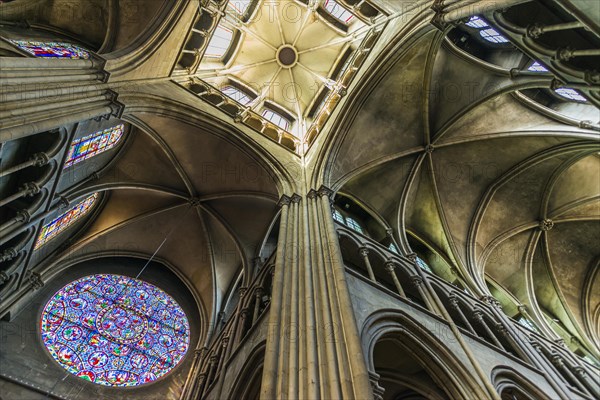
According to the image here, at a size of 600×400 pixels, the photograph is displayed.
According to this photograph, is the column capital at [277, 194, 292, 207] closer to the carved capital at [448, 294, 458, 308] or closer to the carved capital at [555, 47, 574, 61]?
the carved capital at [448, 294, 458, 308]

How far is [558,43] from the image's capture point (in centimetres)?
637

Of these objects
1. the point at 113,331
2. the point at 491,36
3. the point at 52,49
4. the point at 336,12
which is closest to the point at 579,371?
the point at 491,36

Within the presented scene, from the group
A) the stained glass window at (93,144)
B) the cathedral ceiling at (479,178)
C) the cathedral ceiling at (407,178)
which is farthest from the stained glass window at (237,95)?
the cathedral ceiling at (479,178)

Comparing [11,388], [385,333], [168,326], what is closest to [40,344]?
[11,388]

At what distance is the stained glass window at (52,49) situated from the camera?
880cm

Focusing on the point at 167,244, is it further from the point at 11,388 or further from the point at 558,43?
the point at 558,43

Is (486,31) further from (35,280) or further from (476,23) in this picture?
(35,280)

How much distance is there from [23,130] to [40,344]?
21.8 feet

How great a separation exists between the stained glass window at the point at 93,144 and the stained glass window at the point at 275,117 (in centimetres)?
633

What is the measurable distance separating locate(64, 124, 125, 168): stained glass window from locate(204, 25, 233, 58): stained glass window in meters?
5.64

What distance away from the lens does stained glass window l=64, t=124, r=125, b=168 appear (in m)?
10.2

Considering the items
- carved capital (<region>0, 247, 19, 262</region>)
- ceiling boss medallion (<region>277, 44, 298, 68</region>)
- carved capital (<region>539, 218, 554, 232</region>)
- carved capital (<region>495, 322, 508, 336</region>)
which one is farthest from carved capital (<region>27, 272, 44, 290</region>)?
carved capital (<region>539, 218, 554, 232</region>)

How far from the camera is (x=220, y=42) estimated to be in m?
16.7

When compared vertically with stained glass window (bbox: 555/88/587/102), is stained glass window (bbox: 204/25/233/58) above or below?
above
